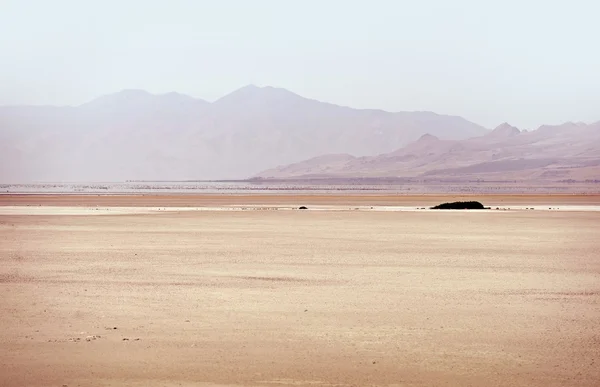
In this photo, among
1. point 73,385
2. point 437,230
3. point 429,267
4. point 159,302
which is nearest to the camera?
point 73,385

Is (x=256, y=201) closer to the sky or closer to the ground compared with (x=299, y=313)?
closer to the sky

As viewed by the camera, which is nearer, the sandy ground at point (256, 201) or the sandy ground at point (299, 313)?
the sandy ground at point (299, 313)

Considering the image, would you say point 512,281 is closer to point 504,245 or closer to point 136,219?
point 504,245

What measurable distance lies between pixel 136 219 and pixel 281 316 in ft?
75.7

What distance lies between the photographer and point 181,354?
8711mm

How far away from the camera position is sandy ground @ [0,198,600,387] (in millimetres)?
8086

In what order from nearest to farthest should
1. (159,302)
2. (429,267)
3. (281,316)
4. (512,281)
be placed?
1. (281,316)
2. (159,302)
3. (512,281)
4. (429,267)

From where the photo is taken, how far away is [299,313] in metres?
11.1

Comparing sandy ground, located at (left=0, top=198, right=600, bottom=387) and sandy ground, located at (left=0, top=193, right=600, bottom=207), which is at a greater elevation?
sandy ground, located at (left=0, top=193, right=600, bottom=207)

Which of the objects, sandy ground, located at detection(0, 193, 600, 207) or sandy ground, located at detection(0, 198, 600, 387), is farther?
sandy ground, located at detection(0, 193, 600, 207)

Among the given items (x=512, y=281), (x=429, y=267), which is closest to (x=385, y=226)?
(x=429, y=267)

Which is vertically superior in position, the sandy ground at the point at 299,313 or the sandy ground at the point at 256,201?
the sandy ground at the point at 256,201

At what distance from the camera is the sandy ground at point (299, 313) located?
8.09 meters

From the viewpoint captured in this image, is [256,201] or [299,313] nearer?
[299,313]
